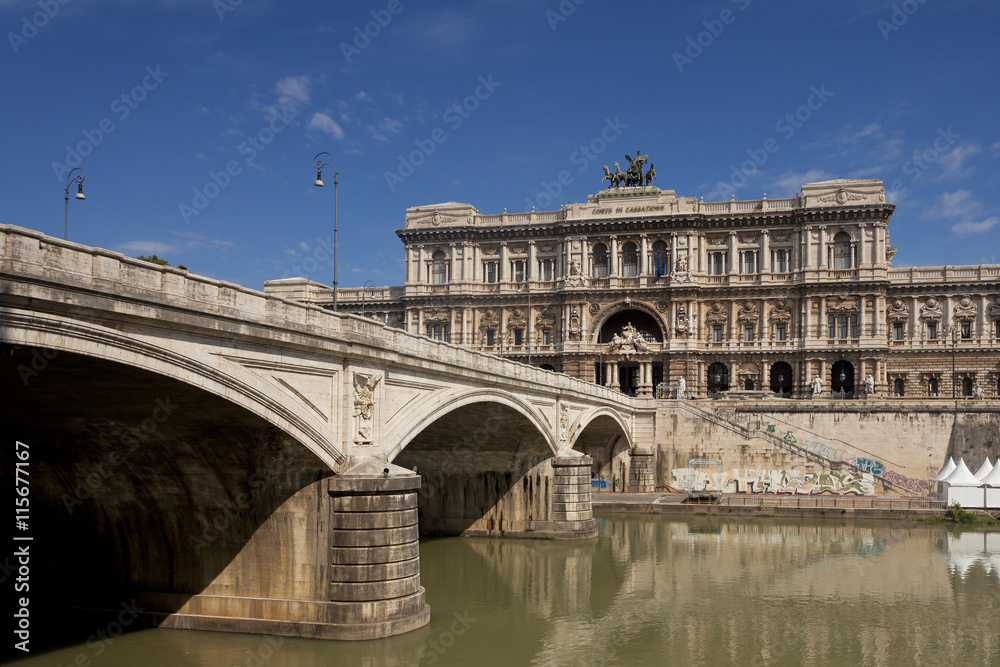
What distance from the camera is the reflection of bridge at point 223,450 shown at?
16.7 m

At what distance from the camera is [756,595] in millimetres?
30125

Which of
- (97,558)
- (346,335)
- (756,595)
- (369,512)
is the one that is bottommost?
(756,595)

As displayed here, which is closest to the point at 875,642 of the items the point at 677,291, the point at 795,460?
the point at 795,460

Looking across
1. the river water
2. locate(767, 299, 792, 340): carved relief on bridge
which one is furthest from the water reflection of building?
locate(767, 299, 792, 340): carved relief on bridge

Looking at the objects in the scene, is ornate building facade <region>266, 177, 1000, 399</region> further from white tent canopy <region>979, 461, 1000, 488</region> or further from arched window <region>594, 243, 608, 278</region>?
white tent canopy <region>979, 461, 1000, 488</region>

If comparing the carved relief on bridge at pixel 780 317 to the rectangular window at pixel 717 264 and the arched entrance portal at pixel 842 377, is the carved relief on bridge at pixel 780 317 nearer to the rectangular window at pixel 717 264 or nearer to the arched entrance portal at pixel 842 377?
the arched entrance portal at pixel 842 377

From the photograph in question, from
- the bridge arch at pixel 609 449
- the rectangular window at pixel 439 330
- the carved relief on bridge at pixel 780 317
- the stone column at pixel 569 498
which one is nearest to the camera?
the stone column at pixel 569 498

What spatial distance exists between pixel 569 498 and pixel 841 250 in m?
42.2

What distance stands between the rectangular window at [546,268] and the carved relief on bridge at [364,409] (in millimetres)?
55822

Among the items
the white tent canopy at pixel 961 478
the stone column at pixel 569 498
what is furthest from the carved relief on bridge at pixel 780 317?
the stone column at pixel 569 498

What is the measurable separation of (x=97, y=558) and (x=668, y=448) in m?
42.8

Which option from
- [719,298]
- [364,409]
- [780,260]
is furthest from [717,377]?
[364,409]

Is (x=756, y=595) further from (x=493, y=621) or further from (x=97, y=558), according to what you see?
(x=97, y=558)

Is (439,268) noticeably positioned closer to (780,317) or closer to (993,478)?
(780,317)
